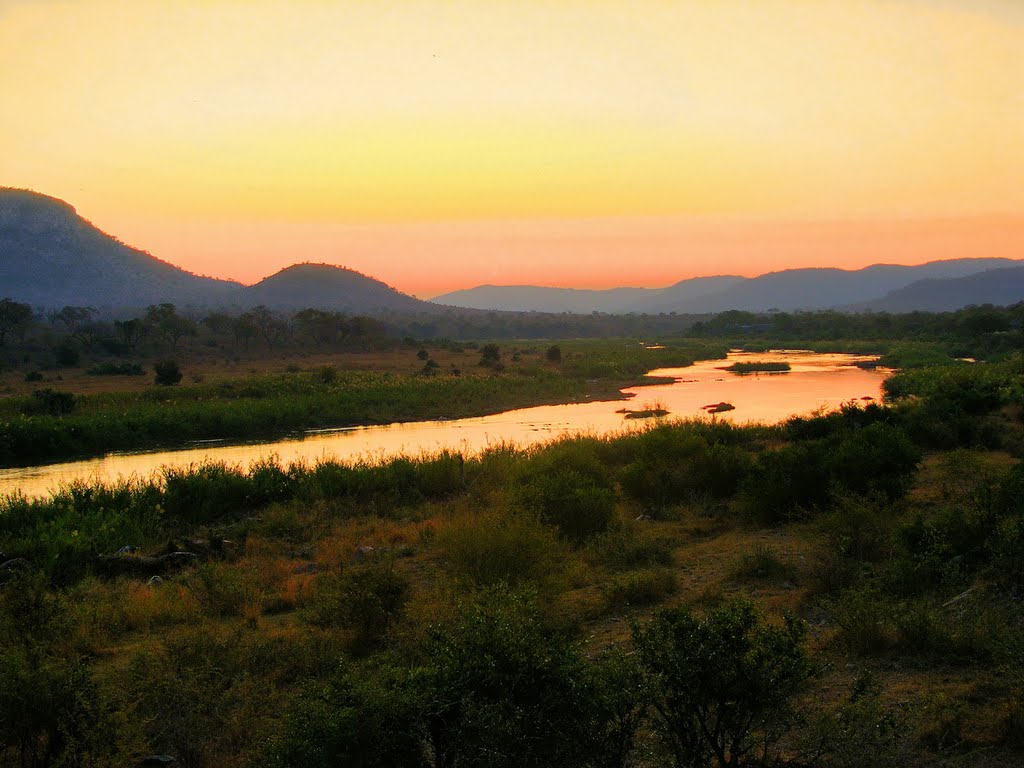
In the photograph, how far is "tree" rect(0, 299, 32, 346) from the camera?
62438 millimetres

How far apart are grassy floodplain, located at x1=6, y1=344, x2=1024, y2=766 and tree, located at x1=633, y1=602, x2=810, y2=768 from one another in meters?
0.02

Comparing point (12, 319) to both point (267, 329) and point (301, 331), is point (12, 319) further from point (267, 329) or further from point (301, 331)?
point (301, 331)

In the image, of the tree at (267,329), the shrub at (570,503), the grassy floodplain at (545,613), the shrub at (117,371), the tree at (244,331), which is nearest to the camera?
the grassy floodplain at (545,613)

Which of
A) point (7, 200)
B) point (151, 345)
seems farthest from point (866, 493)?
point (7, 200)

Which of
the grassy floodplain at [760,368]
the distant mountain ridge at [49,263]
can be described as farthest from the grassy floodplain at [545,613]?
the distant mountain ridge at [49,263]

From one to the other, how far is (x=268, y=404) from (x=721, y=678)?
33.3 meters

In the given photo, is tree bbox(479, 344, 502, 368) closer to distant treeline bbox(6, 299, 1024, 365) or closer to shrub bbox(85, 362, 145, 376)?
distant treeline bbox(6, 299, 1024, 365)

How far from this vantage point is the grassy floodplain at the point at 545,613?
472 centimetres

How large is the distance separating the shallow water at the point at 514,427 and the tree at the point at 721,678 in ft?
54.1

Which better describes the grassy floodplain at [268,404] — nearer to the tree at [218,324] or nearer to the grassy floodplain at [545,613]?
the grassy floodplain at [545,613]

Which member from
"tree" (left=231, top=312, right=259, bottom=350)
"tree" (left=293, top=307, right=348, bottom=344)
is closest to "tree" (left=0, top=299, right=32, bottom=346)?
"tree" (left=231, top=312, right=259, bottom=350)

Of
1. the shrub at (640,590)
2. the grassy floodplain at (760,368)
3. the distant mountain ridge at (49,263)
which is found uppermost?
the distant mountain ridge at (49,263)

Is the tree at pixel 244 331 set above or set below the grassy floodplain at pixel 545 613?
above

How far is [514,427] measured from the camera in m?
32.4
